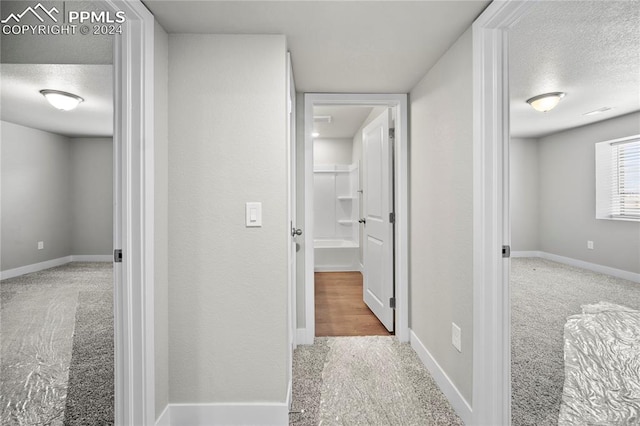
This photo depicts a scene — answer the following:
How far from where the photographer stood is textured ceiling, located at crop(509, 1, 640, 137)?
1.89 metres

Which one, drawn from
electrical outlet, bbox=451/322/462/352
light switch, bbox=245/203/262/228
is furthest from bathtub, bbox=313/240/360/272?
light switch, bbox=245/203/262/228

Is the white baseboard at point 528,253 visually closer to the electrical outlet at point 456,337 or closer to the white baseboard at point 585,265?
the white baseboard at point 585,265

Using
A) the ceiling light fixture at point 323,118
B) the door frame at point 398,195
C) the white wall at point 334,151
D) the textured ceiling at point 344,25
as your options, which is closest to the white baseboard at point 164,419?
the door frame at point 398,195

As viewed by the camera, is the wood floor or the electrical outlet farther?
the wood floor

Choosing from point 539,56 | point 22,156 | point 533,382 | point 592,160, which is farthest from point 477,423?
point 592,160

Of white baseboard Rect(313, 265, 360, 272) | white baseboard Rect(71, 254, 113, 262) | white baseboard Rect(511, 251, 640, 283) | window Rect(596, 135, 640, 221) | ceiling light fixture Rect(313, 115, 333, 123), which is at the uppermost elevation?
ceiling light fixture Rect(313, 115, 333, 123)

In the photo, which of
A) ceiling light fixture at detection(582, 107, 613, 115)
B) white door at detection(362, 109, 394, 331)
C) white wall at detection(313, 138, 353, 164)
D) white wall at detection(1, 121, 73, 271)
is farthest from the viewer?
white wall at detection(313, 138, 353, 164)

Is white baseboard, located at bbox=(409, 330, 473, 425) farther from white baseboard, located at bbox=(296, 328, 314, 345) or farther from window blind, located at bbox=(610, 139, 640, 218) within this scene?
window blind, located at bbox=(610, 139, 640, 218)

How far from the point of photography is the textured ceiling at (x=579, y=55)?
Answer: 189 cm

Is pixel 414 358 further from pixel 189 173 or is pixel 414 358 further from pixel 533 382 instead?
pixel 189 173

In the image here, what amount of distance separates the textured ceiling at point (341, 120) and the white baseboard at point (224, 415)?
3185 millimetres

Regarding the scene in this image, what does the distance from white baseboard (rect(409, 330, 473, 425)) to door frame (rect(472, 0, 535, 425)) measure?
0.46ft

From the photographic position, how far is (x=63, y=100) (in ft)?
4.48

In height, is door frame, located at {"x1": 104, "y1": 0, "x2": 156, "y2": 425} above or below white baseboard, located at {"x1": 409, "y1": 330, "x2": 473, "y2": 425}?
above
